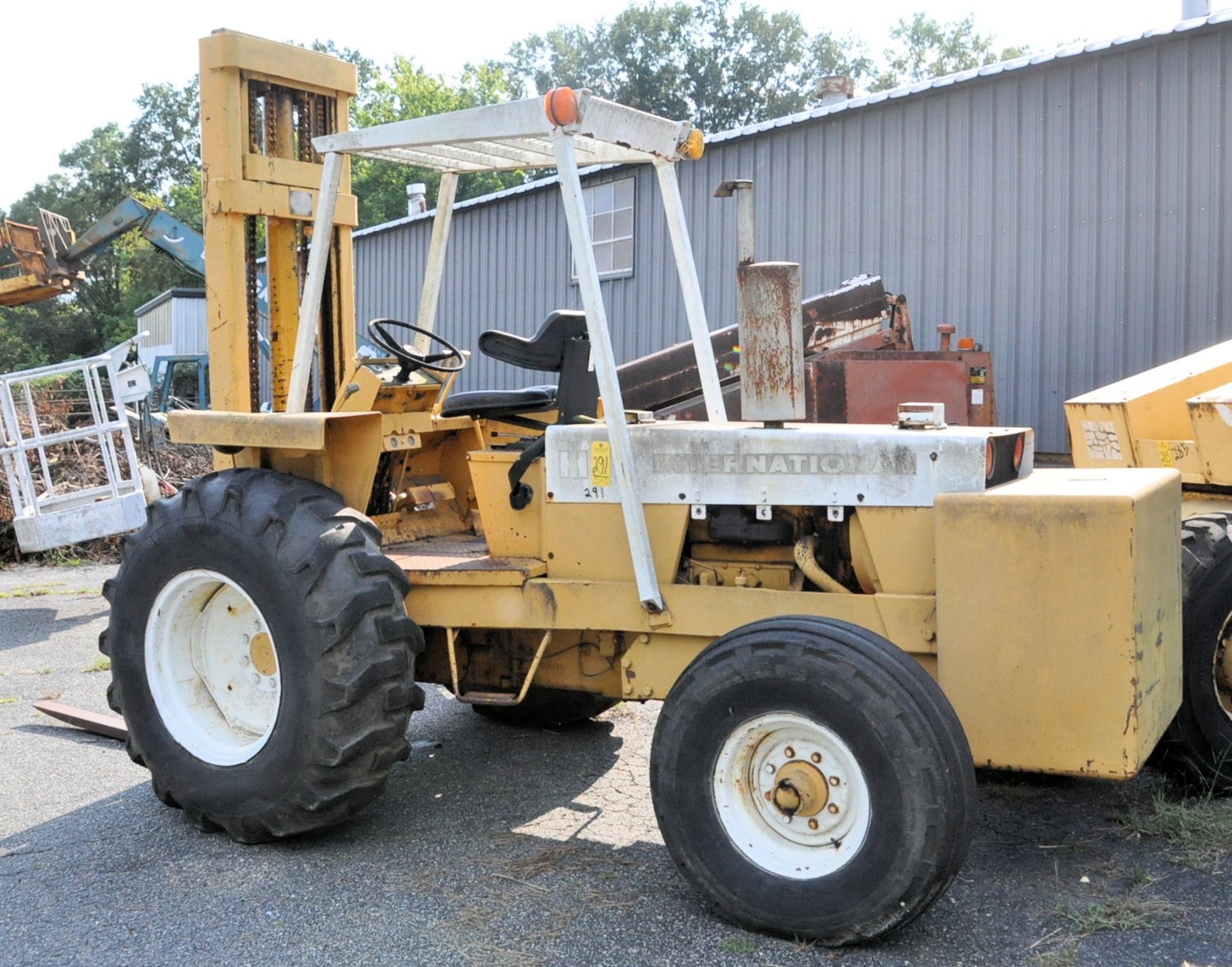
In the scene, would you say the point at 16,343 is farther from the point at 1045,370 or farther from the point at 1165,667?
the point at 1165,667

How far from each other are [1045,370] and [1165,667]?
26.1 ft

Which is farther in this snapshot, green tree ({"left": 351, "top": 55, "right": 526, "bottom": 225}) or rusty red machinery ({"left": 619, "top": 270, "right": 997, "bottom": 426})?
green tree ({"left": 351, "top": 55, "right": 526, "bottom": 225})

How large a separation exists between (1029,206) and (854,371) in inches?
133

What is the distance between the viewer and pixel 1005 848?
423 centimetres

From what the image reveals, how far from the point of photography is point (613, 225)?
620 inches

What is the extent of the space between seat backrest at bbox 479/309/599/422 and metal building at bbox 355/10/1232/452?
24.5 ft

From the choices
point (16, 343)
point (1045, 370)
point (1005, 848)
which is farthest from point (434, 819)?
point (16, 343)

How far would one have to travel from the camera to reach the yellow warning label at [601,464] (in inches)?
166

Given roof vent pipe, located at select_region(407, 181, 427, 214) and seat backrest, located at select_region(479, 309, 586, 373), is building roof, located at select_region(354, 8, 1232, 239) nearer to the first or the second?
seat backrest, located at select_region(479, 309, 586, 373)

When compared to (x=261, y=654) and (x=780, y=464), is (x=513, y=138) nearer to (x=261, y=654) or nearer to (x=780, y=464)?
(x=780, y=464)

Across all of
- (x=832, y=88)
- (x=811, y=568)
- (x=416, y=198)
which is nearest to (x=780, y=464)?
(x=811, y=568)

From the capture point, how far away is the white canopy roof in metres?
4.00

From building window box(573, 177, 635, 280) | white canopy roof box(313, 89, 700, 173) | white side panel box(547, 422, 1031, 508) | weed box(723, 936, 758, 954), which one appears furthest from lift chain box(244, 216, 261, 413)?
building window box(573, 177, 635, 280)

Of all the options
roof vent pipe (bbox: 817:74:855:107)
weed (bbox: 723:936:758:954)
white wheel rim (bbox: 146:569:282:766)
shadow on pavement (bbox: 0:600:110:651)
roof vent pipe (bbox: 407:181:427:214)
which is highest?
roof vent pipe (bbox: 817:74:855:107)
